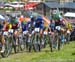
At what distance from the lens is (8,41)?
46.9 ft

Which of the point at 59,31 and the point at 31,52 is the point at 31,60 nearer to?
the point at 31,52

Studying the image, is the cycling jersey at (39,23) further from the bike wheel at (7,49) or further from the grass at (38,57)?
the bike wheel at (7,49)

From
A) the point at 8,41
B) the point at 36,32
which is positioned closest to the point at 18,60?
the point at 8,41

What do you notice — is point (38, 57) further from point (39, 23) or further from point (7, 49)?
point (39, 23)

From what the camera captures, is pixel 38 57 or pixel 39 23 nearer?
pixel 38 57

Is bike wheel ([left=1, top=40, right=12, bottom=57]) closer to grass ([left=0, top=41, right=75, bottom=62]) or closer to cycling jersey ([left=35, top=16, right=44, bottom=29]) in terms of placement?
grass ([left=0, top=41, right=75, bottom=62])

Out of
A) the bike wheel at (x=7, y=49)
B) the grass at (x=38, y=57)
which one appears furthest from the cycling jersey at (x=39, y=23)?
the bike wheel at (x=7, y=49)

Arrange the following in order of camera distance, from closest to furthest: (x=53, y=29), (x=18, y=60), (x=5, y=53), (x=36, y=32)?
(x=18, y=60)
(x=5, y=53)
(x=36, y=32)
(x=53, y=29)

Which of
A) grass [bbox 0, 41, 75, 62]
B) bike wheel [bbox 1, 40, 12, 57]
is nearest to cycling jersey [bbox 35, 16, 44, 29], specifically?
grass [bbox 0, 41, 75, 62]

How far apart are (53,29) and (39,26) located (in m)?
1.02

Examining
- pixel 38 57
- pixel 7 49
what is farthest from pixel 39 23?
pixel 7 49

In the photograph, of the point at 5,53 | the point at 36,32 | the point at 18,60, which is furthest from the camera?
the point at 36,32

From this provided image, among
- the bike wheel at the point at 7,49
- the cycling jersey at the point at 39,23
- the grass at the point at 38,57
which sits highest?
the cycling jersey at the point at 39,23

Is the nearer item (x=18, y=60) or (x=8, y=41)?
(x=18, y=60)
